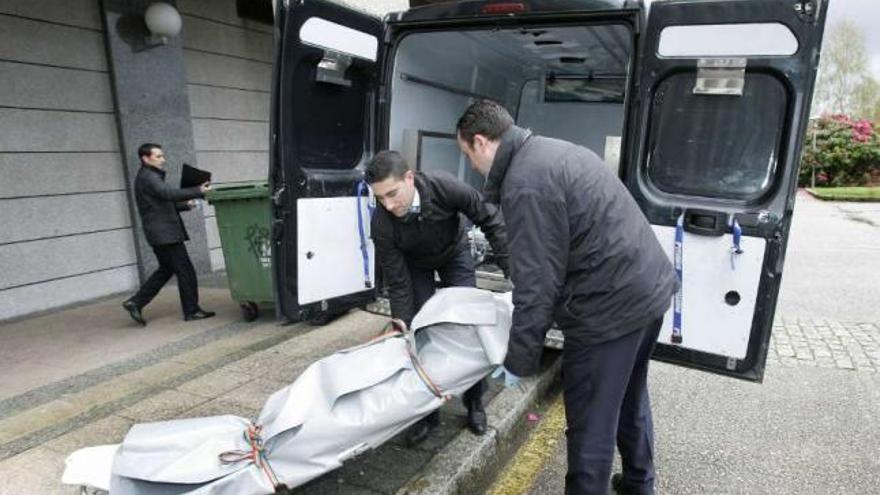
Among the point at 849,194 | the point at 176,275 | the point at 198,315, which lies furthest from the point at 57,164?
the point at 849,194

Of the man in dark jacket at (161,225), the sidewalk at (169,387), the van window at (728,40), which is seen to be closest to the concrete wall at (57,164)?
the sidewalk at (169,387)

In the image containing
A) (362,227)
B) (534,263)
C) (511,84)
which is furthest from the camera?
(511,84)

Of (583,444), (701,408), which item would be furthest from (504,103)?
(583,444)

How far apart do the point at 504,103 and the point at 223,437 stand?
5.98 meters

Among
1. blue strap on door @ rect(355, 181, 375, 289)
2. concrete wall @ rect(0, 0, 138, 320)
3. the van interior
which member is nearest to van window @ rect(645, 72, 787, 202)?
the van interior

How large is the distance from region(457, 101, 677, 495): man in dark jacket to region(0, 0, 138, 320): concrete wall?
464 cm

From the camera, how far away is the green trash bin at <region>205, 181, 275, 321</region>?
4785 mm

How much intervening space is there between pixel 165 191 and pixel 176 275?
713 mm

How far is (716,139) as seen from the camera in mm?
2871

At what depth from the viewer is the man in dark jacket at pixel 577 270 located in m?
2.04

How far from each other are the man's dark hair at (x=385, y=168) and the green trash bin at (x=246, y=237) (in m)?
2.21

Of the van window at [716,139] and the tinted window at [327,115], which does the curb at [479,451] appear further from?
the tinted window at [327,115]

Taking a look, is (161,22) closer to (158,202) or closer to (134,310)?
(158,202)

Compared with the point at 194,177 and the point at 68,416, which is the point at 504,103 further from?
the point at 68,416
